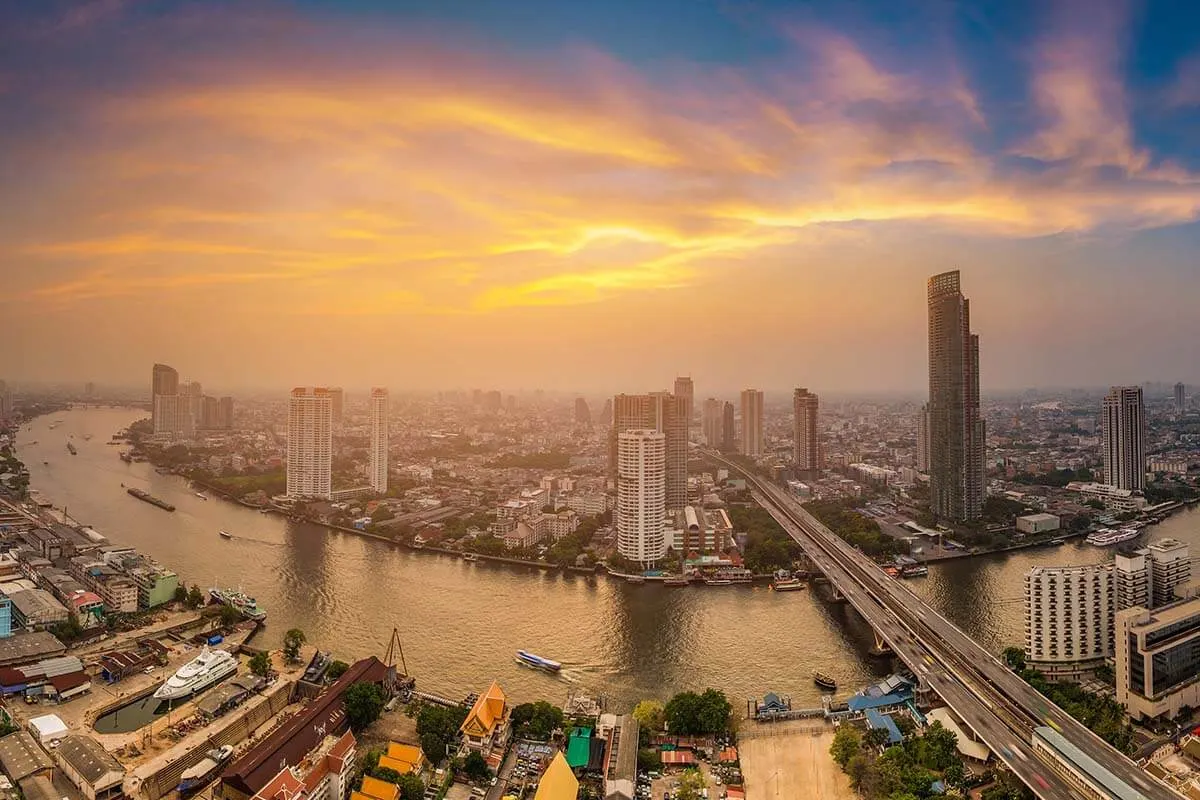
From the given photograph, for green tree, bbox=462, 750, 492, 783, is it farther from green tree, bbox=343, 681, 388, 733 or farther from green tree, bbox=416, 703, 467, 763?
green tree, bbox=343, 681, 388, 733

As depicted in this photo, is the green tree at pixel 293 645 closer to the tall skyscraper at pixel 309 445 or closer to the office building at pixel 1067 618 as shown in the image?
the office building at pixel 1067 618

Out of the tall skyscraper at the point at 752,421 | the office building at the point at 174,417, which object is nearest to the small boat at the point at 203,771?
the tall skyscraper at the point at 752,421

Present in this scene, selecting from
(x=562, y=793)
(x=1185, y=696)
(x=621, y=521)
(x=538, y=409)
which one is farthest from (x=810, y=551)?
(x=538, y=409)

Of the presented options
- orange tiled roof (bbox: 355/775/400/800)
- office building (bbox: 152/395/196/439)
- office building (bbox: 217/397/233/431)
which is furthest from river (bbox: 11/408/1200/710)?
office building (bbox: 217/397/233/431)

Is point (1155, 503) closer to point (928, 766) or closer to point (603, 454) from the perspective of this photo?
point (928, 766)

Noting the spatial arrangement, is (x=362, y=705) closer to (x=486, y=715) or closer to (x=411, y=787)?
(x=486, y=715)

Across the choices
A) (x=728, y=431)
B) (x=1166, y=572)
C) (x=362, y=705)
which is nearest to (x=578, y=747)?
(x=362, y=705)
